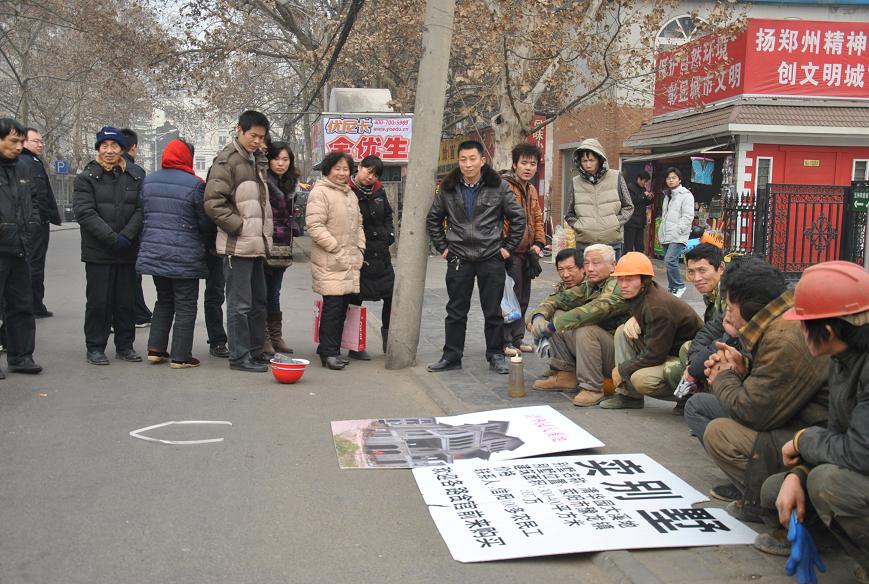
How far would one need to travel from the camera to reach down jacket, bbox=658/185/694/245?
41.3 feet

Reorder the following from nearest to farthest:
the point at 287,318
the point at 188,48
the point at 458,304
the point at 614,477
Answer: the point at 614,477
the point at 458,304
the point at 287,318
the point at 188,48

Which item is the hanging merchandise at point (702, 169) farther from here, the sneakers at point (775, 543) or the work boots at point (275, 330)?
the sneakers at point (775, 543)

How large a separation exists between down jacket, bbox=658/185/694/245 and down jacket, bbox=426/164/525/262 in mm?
5946

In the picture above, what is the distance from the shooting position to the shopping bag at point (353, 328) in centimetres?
796

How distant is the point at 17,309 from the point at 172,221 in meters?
1.47

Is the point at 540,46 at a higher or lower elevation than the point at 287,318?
higher

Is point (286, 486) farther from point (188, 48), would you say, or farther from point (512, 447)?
point (188, 48)

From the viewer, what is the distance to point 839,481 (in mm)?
3033

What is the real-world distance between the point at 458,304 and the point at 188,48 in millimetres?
22055

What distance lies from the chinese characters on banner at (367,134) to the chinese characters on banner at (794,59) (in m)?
→ 7.72

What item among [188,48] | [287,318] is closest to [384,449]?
[287,318]

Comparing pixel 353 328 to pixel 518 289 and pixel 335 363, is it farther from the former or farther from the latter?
pixel 518 289

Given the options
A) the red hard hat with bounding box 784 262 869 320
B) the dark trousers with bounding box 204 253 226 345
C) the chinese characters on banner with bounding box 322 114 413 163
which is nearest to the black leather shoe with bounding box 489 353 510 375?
the dark trousers with bounding box 204 253 226 345

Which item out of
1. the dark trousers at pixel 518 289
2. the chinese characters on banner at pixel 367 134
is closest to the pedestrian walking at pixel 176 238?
the dark trousers at pixel 518 289
